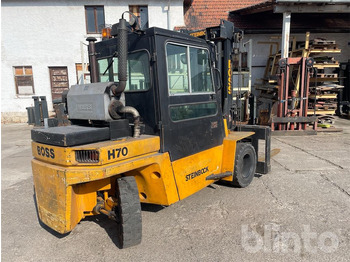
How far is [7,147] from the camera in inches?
347

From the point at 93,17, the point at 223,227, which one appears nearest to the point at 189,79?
the point at 223,227

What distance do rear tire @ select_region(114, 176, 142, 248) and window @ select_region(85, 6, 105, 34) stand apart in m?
13.2

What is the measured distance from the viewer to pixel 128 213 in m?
2.84

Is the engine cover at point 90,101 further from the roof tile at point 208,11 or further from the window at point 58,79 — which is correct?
the window at point 58,79

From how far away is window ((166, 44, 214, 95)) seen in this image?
3.26m

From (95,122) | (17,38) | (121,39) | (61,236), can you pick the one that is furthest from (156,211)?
(17,38)

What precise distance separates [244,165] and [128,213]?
8.52 ft

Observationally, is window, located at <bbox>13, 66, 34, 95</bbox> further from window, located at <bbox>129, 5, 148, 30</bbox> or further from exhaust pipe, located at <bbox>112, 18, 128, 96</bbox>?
exhaust pipe, located at <bbox>112, 18, 128, 96</bbox>

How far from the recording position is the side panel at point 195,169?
3373 mm

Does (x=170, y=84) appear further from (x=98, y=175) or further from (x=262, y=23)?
(x=262, y=23)

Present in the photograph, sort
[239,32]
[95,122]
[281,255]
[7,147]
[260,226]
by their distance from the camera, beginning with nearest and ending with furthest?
[281,255], [95,122], [260,226], [239,32], [7,147]

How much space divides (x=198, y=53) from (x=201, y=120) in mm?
939

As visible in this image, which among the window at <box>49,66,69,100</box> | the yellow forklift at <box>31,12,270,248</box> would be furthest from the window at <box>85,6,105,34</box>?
the yellow forklift at <box>31,12,270,248</box>

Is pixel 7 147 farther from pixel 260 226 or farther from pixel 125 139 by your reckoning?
pixel 260 226
